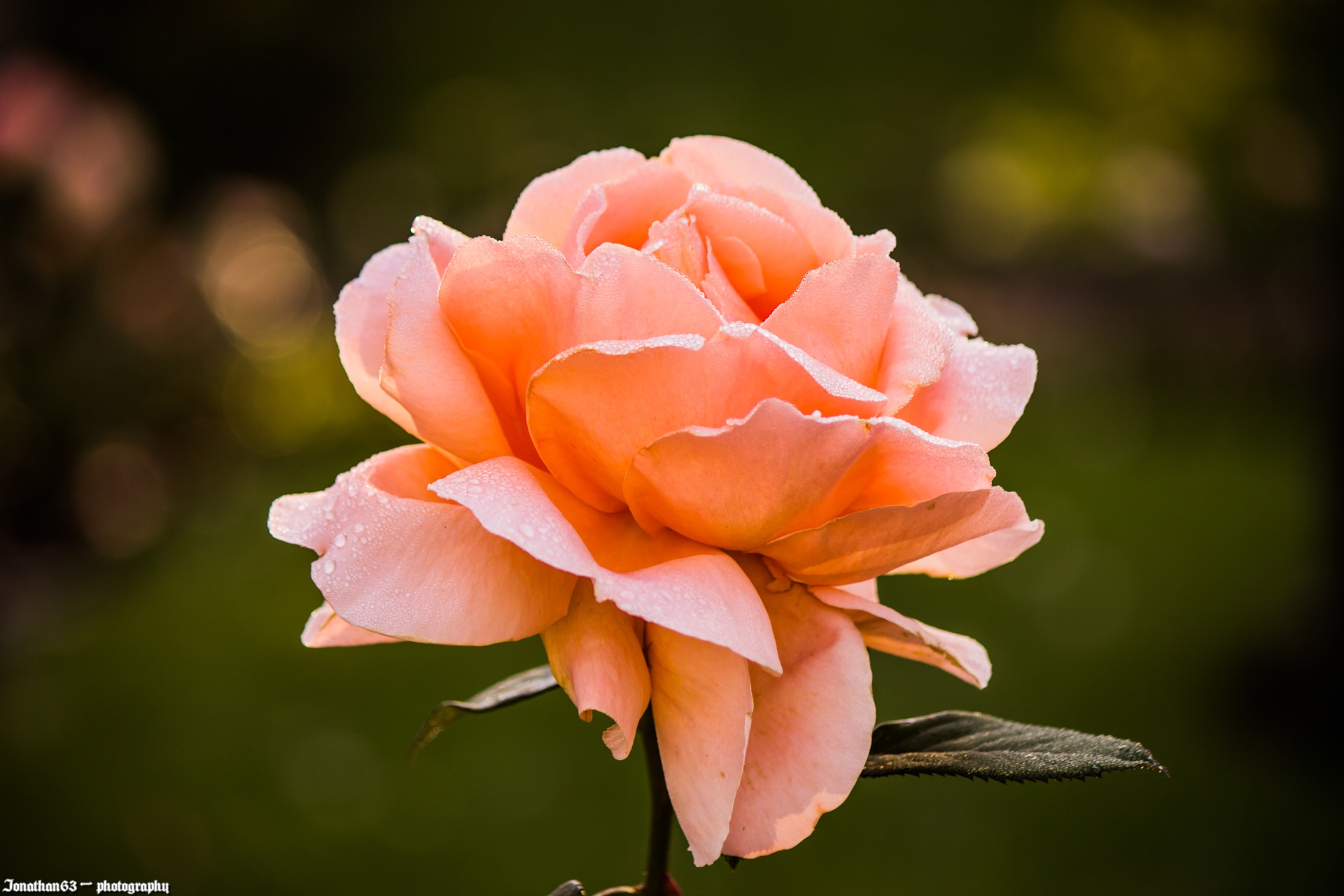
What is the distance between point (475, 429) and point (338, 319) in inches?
4.3

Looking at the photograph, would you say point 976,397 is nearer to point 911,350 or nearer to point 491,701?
point 911,350

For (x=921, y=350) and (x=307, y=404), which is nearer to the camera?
(x=921, y=350)

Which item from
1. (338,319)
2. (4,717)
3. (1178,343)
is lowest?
(4,717)

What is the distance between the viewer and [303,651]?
2.54m

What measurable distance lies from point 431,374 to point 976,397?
0.23 meters

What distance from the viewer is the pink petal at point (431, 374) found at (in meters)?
0.43

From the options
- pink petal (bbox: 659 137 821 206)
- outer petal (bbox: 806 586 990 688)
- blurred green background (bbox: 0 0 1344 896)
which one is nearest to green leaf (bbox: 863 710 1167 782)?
outer petal (bbox: 806 586 990 688)

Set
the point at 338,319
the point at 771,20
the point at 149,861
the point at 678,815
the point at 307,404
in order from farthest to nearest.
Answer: the point at 307,404 → the point at 771,20 → the point at 149,861 → the point at 338,319 → the point at 678,815

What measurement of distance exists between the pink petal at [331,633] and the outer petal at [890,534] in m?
0.18

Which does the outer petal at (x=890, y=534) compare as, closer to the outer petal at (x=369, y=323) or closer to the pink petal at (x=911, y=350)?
the pink petal at (x=911, y=350)

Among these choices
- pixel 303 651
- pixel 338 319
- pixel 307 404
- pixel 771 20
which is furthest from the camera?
pixel 307 404

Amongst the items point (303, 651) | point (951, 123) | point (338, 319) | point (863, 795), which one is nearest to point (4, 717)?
point (303, 651)

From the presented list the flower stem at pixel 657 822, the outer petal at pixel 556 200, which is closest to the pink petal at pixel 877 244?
the outer petal at pixel 556 200

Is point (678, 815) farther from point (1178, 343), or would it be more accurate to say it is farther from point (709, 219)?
point (1178, 343)
